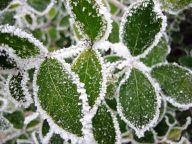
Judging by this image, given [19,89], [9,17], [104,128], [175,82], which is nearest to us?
[19,89]

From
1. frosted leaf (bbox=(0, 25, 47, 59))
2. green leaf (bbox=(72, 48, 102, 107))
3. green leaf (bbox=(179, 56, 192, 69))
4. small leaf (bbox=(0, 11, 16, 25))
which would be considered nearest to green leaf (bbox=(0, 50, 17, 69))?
frosted leaf (bbox=(0, 25, 47, 59))

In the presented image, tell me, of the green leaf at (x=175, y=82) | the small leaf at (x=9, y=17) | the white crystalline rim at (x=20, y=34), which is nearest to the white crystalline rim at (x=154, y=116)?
the green leaf at (x=175, y=82)

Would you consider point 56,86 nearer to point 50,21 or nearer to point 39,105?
point 39,105

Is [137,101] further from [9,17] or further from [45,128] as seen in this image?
[9,17]

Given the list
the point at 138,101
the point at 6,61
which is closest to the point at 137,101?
the point at 138,101

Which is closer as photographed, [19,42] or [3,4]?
[19,42]

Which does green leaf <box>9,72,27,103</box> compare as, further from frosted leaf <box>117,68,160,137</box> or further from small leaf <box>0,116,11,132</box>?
small leaf <box>0,116,11,132</box>
